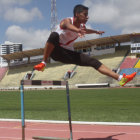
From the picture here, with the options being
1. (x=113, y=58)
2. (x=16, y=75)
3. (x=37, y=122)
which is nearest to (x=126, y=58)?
(x=113, y=58)

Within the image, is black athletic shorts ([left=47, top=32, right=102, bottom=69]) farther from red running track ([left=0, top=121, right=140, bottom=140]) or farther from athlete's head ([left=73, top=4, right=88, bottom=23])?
red running track ([left=0, top=121, right=140, bottom=140])

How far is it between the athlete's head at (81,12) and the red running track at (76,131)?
2723 millimetres

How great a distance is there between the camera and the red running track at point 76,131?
5652 mm

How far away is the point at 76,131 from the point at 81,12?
3.38 metres

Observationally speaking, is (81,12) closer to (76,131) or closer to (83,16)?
(83,16)

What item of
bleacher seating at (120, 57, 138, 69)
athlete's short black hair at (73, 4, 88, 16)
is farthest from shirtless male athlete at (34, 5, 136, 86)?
bleacher seating at (120, 57, 138, 69)

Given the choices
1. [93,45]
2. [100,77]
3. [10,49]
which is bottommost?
[100,77]

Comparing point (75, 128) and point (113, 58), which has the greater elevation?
point (113, 58)

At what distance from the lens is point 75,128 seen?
22.0 feet

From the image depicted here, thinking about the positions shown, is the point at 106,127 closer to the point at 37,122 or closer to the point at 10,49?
the point at 37,122

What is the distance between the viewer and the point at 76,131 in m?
6.34

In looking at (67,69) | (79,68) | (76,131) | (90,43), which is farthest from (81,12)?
(90,43)

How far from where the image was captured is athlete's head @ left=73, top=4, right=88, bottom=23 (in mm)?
3943

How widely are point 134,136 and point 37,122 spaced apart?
3259 mm
